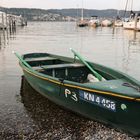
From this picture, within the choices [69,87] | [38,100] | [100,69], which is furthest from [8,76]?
[69,87]

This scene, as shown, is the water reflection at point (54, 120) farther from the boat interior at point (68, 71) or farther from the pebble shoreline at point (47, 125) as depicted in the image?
the boat interior at point (68, 71)

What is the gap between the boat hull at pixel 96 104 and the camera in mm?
8172

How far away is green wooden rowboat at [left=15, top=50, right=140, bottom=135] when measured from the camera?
26.9 feet

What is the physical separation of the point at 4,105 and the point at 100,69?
3760mm

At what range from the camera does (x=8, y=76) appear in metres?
16.1

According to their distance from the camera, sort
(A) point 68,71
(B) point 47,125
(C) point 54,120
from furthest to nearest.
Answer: (A) point 68,71, (C) point 54,120, (B) point 47,125

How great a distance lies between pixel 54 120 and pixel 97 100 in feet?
6.13

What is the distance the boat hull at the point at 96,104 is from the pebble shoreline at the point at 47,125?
0.92ft

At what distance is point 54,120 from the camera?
32.8 ft

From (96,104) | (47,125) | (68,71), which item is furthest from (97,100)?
(68,71)

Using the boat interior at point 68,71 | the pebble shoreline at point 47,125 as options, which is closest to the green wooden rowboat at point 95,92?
the boat interior at point 68,71

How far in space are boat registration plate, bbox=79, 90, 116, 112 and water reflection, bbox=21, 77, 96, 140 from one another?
859 millimetres

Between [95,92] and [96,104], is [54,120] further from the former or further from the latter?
[95,92]

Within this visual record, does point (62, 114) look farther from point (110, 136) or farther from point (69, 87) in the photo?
point (110, 136)
